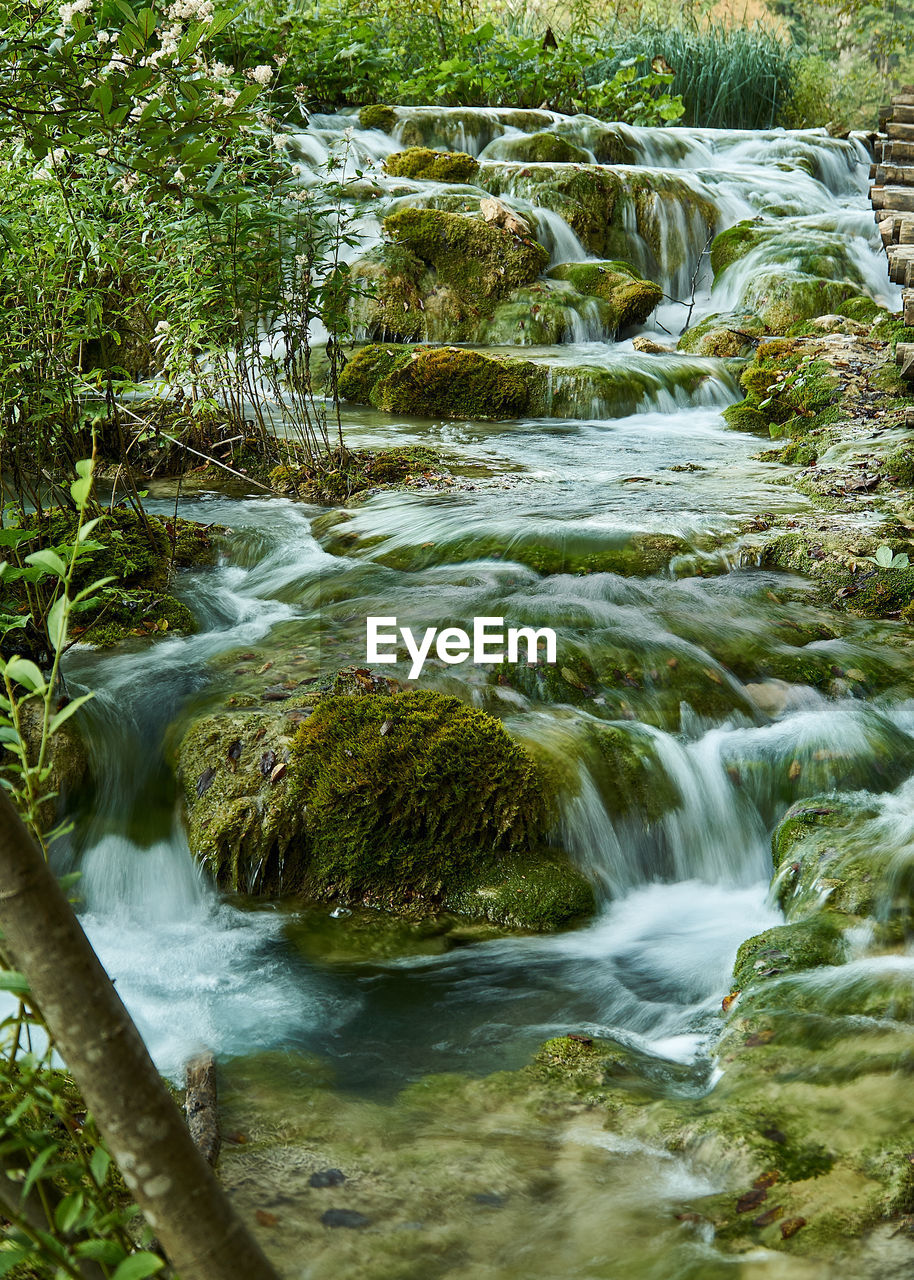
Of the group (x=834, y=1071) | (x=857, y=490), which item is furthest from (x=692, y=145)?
(x=834, y=1071)

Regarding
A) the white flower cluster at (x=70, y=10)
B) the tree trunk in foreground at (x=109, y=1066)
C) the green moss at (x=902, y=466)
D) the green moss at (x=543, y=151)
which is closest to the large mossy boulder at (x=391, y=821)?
the white flower cluster at (x=70, y=10)

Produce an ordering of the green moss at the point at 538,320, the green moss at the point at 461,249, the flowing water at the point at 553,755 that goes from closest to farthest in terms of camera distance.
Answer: the flowing water at the point at 553,755, the green moss at the point at 538,320, the green moss at the point at 461,249

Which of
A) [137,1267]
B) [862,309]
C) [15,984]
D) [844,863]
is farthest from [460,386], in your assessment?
[137,1267]

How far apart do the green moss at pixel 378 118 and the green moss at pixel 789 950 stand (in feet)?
49.7

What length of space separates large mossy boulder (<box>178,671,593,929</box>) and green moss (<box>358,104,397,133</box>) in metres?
14.0

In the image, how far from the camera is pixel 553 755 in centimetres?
442

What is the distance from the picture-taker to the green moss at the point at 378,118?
15.8 metres

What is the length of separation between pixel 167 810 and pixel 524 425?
6744 millimetres

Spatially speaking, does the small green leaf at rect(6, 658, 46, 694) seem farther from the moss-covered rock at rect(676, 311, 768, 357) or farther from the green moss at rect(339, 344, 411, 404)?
the moss-covered rock at rect(676, 311, 768, 357)

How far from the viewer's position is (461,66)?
693 inches

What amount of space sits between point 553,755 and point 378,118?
1417cm

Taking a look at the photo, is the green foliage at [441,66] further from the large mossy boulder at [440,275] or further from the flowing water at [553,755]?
the flowing water at [553,755]

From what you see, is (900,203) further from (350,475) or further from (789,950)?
(789,950)

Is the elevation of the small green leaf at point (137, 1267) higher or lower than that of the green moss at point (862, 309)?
lower
